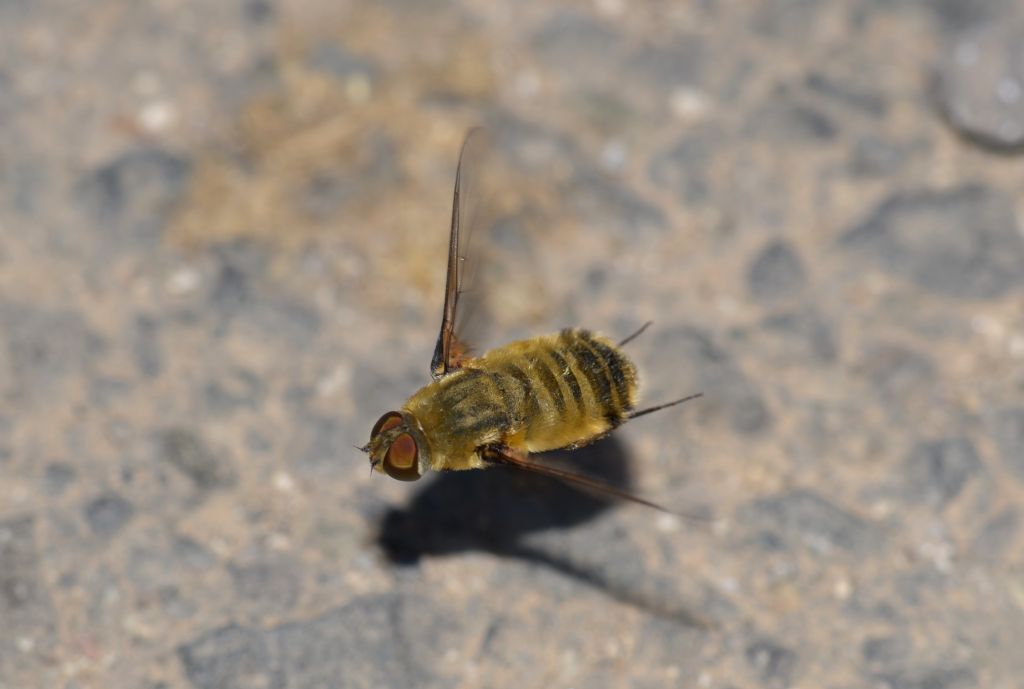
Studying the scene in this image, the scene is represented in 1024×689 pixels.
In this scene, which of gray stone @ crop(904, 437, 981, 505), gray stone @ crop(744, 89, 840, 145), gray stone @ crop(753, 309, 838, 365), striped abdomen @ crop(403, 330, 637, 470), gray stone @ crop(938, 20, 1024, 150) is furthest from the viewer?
gray stone @ crop(744, 89, 840, 145)

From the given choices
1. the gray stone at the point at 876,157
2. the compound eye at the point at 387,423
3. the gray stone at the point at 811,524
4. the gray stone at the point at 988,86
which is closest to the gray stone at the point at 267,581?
the compound eye at the point at 387,423

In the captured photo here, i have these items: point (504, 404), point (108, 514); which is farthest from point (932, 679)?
point (108, 514)

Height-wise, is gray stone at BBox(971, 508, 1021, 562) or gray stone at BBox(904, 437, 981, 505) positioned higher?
gray stone at BBox(904, 437, 981, 505)

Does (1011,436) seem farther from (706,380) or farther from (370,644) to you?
(370,644)

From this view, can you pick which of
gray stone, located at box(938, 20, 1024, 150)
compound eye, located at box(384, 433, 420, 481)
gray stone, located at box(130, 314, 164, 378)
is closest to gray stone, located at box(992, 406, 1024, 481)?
gray stone, located at box(938, 20, 1024, 150)

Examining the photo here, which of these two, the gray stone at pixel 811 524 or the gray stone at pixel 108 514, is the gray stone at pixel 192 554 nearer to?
the gray stone at pixel 108 514

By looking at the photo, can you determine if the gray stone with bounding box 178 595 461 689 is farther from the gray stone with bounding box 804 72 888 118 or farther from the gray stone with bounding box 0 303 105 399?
the gray stone with bounding box 804 72 888 118
